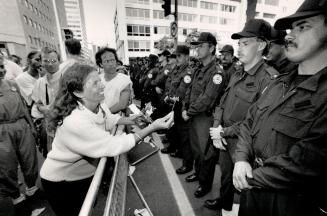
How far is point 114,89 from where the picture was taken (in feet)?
11.2

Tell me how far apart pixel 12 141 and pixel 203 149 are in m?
3.04

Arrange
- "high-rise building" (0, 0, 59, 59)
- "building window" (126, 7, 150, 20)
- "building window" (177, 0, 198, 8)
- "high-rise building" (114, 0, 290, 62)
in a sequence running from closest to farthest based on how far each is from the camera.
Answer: "high-rise building" (0, 0, 59, 59), "high-rise building" (114, 0, 290, 62), "building window" (126, 7, 150, 20), "building window" (177, 0, 198, 8)

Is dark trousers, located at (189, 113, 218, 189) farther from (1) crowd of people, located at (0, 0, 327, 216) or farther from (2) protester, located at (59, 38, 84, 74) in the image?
(2) protester, located at (59, 38, 84, 74)

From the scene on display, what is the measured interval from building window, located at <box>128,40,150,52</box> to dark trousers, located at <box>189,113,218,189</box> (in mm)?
43987

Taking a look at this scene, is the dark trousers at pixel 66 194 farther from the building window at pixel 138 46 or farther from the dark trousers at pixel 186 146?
the building window at pixel 138 46

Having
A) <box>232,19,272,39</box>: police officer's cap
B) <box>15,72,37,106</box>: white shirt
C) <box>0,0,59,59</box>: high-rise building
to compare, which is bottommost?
<box>15,72,37,106</box>: white shirt

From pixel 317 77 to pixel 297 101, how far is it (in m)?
0.19

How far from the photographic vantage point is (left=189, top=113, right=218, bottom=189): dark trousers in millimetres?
3166

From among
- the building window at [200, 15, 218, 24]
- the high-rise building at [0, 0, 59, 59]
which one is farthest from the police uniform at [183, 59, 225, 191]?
the building window at [200, 15, 218, 24]

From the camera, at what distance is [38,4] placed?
43688mm

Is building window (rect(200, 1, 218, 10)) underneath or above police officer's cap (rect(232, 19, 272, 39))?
above

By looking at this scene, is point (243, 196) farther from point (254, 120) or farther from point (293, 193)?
point (254, 120)

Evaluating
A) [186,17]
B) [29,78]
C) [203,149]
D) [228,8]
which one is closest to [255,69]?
[203,149]

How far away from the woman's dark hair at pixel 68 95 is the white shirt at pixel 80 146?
8 cm
